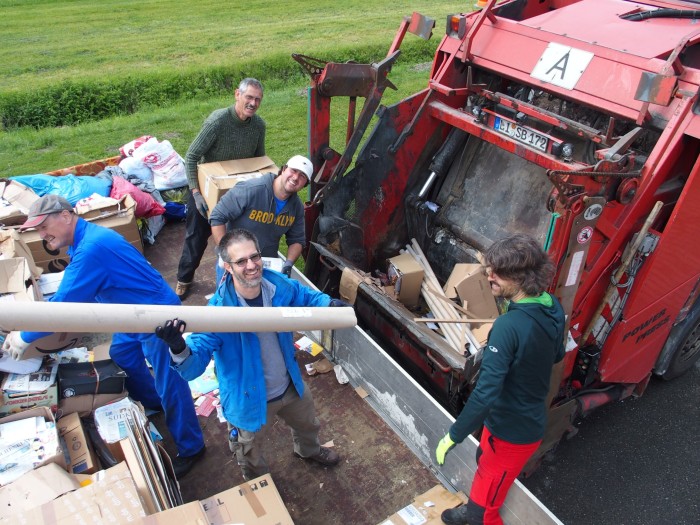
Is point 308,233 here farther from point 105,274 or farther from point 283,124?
point 283,124

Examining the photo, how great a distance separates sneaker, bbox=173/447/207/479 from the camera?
10.6 feet

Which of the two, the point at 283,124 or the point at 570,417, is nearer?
the point at 570,417

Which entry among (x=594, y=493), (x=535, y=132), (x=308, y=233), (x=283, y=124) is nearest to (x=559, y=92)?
(x=535, y=132)

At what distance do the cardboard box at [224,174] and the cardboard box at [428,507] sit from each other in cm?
259

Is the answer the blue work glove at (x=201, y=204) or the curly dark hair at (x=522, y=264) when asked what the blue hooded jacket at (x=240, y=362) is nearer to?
the curly dark hair at (x=522, y=264)

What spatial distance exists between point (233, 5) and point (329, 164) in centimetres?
1698

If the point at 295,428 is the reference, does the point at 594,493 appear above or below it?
below

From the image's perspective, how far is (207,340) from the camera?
2.55 meters

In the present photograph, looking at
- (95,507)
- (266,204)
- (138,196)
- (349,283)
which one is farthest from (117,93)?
(95,507)

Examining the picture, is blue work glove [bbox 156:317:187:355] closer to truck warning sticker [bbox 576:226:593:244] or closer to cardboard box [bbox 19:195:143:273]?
truck warning sticker [bbox 576:226:593:244]

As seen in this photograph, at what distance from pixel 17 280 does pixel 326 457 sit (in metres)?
2.44

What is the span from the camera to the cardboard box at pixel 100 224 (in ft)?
15.4

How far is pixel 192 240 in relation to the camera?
4672 mm

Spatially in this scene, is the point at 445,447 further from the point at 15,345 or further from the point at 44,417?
the point at 15,345
